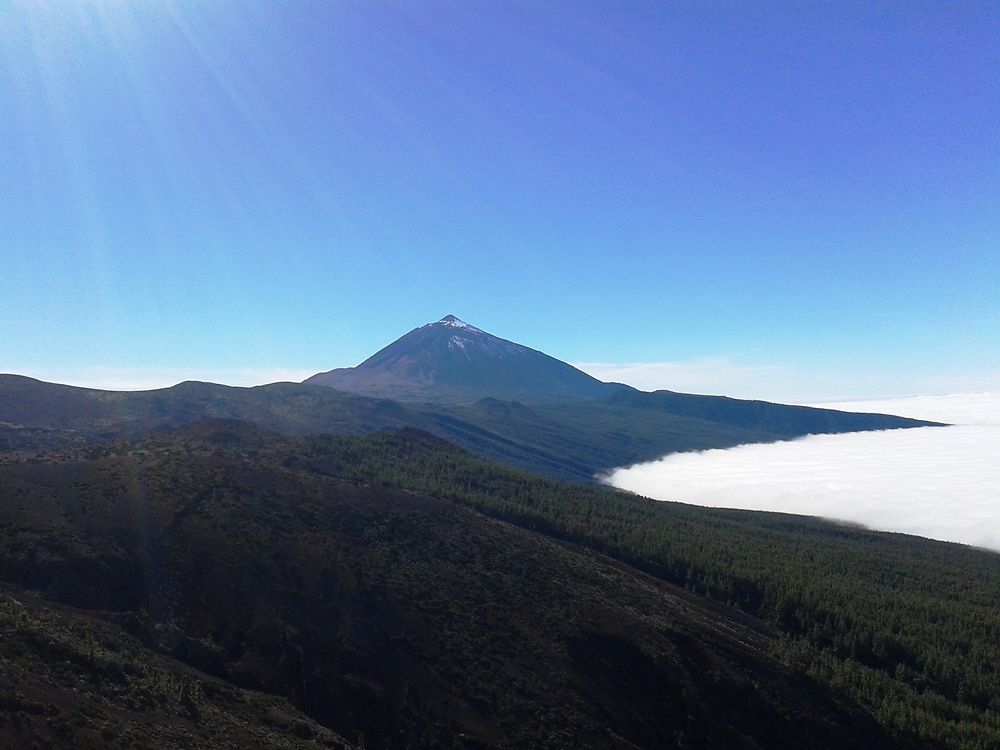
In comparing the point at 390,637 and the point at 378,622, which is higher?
the point at 378,622

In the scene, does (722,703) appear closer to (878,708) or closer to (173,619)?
(878,708)

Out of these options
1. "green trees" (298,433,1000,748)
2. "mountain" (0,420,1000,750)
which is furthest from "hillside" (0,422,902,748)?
"green trees" (298,433,1000,748)

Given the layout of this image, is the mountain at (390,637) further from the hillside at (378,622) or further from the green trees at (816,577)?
the green trees at (816,577)

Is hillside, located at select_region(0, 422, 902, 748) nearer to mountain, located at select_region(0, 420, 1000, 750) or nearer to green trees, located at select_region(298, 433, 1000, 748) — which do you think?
mountain, located at select_region(0, 420, 1000, 750)

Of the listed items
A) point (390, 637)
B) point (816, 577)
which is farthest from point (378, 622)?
point (816, 577)

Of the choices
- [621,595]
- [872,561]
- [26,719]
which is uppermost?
[26,719]

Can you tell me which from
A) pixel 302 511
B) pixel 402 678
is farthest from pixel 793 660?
pixel 302 511

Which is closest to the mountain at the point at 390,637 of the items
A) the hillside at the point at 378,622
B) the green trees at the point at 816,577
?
the hillside at the point at 378,622

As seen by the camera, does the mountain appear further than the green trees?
No

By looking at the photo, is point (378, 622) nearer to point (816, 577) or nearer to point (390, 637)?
point (390, 637)
